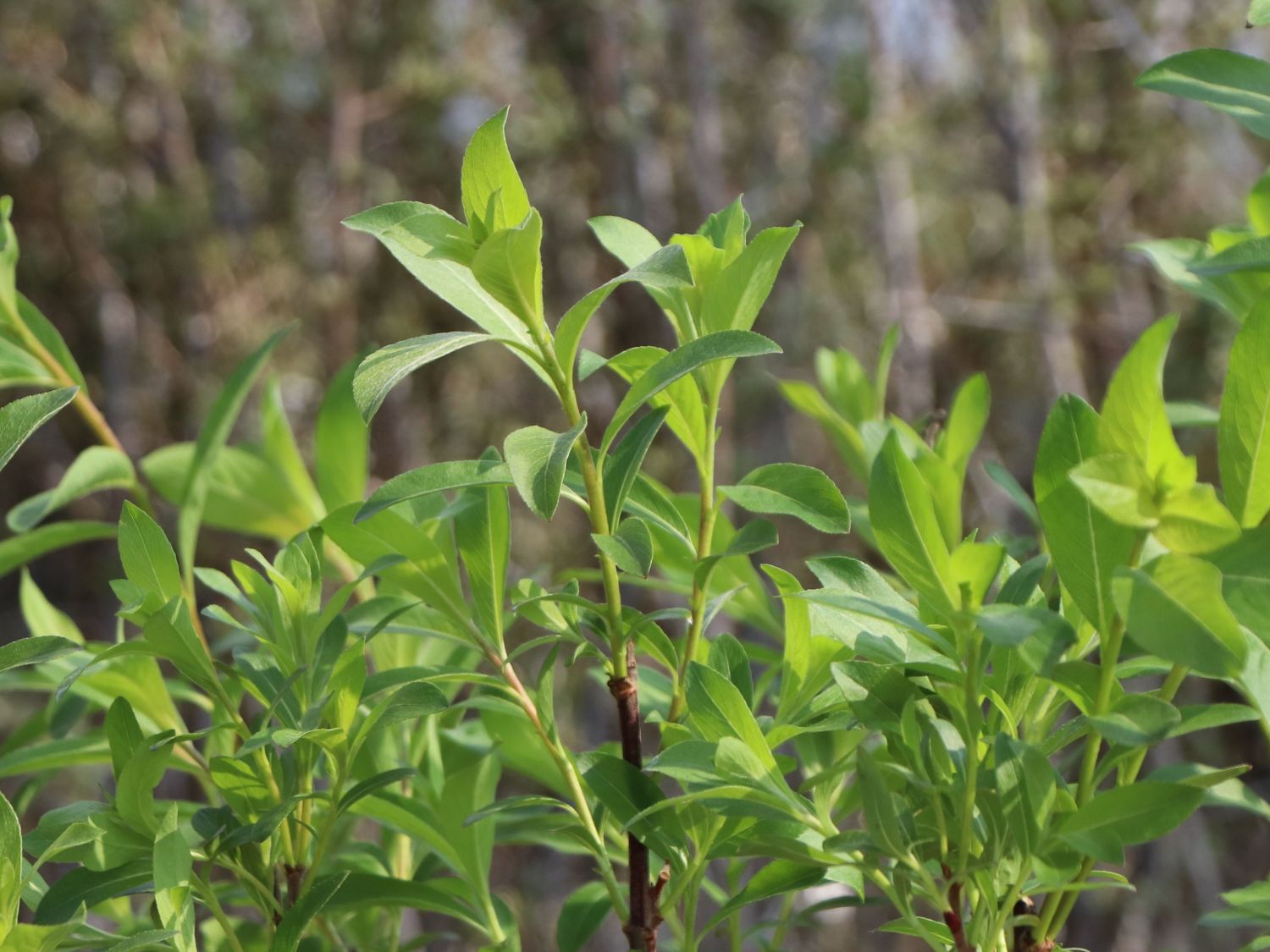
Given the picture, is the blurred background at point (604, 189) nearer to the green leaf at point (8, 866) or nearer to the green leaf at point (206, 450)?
the green leaf at point (206, 450)

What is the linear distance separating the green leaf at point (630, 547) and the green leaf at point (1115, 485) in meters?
0.07

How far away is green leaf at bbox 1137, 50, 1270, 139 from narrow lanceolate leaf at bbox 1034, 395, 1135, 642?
0.08 metres

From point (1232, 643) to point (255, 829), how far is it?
178 mm

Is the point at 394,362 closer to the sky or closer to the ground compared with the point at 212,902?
closer to the sky

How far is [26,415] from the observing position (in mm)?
241

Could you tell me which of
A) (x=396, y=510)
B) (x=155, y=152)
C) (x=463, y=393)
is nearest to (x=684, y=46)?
(x=463, y=393)

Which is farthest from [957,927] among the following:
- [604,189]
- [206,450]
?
[604,189]

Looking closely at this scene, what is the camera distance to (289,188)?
3609mm

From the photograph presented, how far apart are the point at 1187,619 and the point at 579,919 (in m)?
0.19

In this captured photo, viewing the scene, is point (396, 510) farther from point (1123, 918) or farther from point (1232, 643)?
point (1123, 918)

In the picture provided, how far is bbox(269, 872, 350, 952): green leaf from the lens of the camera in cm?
23

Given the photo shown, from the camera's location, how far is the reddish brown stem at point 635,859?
0.25 metres

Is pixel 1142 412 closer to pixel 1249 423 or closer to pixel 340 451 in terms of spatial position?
pixel 1249 423

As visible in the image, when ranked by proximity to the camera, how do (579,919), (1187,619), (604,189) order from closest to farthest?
(1187,619) < (579,919) < (604,189)
